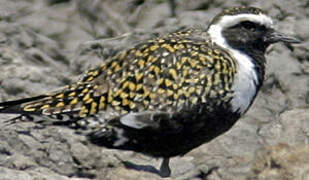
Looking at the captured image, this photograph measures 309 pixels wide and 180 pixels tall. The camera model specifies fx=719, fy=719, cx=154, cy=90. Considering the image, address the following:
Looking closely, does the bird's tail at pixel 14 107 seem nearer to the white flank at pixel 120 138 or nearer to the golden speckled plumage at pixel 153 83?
the golden speckled plumage at pixel 153 83

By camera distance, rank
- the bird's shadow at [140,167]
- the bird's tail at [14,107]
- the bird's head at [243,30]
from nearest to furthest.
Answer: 1. the bird's tail at [14,107]
2. the bird's head at [243,30]
3. the bird's shadow at [140,167]

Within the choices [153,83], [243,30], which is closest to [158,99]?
[153,83]

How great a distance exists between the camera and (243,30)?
6.33 m

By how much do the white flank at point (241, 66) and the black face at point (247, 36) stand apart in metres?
0.04

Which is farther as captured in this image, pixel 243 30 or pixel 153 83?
pixel 243 30

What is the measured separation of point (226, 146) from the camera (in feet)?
23.1

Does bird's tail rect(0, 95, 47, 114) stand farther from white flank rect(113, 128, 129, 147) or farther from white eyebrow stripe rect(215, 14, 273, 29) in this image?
white eyebrow stripe rect(215, 14, 273, 29)

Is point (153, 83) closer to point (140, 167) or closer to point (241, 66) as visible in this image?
point (241, 66)

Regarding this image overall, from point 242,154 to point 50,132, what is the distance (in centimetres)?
184

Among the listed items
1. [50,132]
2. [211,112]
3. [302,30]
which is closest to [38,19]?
[50,132]

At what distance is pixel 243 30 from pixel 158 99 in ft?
3.55

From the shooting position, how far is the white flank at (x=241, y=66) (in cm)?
590

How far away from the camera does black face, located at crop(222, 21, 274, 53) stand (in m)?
6.29

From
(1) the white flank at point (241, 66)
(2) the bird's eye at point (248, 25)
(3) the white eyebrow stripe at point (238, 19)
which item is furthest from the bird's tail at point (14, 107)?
(2) the bird's eye at point (248, 25)
